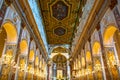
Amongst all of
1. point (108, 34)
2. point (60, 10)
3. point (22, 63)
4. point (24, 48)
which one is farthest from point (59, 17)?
point (108, 34)

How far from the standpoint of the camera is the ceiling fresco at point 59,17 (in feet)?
44.8

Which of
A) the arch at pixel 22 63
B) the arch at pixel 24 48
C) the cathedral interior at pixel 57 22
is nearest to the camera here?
the cathedral interior at pixel 57 22

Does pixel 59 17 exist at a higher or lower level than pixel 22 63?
higher

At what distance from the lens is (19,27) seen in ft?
27.2

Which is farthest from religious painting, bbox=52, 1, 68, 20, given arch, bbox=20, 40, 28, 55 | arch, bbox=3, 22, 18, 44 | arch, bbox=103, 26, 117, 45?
arch, bbox=3, 22, 18, 44

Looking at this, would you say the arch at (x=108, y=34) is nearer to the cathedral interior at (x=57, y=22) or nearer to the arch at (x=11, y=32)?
the cathedral interior at (x=57, y=22)

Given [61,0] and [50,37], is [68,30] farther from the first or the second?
[61,0]

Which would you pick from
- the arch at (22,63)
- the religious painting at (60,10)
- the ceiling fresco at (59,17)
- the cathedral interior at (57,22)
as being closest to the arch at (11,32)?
the cathedral interior at (57,22)

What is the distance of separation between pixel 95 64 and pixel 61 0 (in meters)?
7.10

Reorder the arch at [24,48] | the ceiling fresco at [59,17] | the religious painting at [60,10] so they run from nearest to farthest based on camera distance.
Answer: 1. the arch at [24,48]
2. the ceiling fresco at [59,17]
3. the religious painting at [60,10]

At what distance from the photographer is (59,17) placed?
16.3 metres

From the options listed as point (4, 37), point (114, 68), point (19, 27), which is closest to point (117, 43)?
point (114, 68)

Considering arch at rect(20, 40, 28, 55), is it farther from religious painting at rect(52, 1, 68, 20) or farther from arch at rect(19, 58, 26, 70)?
religious painting at rect(52, 1, 68, 20)

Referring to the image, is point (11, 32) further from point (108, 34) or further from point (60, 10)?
point (60, 10)
